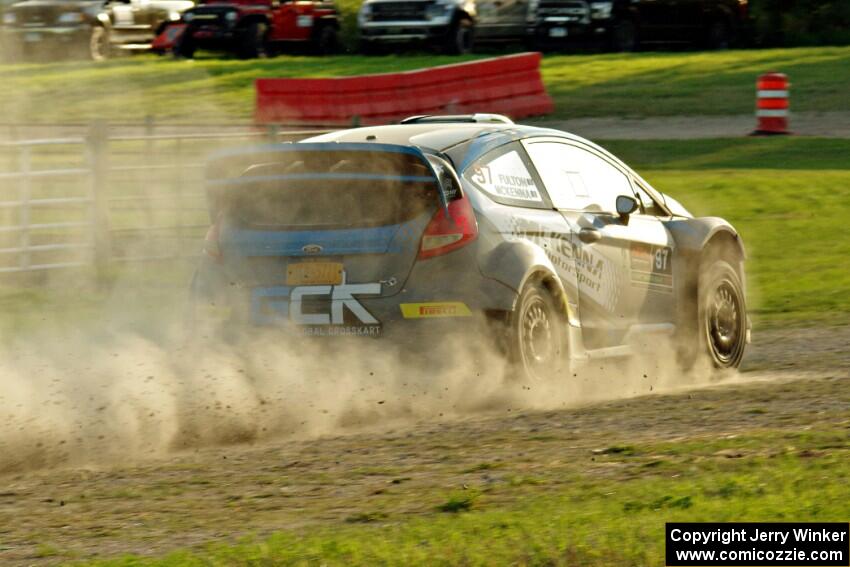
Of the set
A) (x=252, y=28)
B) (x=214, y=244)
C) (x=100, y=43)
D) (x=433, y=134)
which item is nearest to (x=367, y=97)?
(x=100, y=43)

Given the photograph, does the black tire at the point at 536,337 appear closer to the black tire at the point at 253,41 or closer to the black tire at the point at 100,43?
the black tire at the point at 100,43

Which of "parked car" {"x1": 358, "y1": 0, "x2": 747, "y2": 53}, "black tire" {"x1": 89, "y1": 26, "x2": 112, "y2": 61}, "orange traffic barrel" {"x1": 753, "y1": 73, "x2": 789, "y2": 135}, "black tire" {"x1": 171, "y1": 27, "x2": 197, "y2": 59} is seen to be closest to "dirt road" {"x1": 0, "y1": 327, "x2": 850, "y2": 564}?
"orange traffic barrel" {"x1": 753, "y1": 73, "x2": 789, "y2": 135}

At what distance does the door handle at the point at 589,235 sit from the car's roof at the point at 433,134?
2.20ft

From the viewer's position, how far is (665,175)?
856 inches

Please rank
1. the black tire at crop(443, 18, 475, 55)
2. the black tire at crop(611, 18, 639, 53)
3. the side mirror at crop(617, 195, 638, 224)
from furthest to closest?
1. the black tire at crop(611, 18, 639, 53)
2. the black tire at crop(443, 18, 475, 55)
3. the side mirror at crop(617, 195, 638, 224)

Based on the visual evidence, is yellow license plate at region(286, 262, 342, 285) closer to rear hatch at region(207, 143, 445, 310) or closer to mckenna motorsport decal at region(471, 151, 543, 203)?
rear hatch at region(207, 143, 445, 310)

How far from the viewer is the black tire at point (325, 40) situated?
131 ft

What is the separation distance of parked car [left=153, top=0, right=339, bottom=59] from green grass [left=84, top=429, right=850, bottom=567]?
31.1 meters

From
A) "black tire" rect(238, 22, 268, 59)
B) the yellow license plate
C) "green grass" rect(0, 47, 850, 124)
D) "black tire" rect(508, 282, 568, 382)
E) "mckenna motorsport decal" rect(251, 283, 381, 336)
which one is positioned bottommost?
"green grass" rect(0, 47, 850, 124)

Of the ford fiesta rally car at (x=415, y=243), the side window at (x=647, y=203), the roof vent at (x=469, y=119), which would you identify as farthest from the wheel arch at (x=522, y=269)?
the side window at (x=647, y=203)

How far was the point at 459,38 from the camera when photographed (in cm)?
3706

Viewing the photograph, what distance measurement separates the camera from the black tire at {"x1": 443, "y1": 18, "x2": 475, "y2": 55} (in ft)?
121

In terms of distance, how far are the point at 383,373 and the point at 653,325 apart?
231cm

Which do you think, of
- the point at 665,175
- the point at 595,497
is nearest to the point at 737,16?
the point at 665,175
